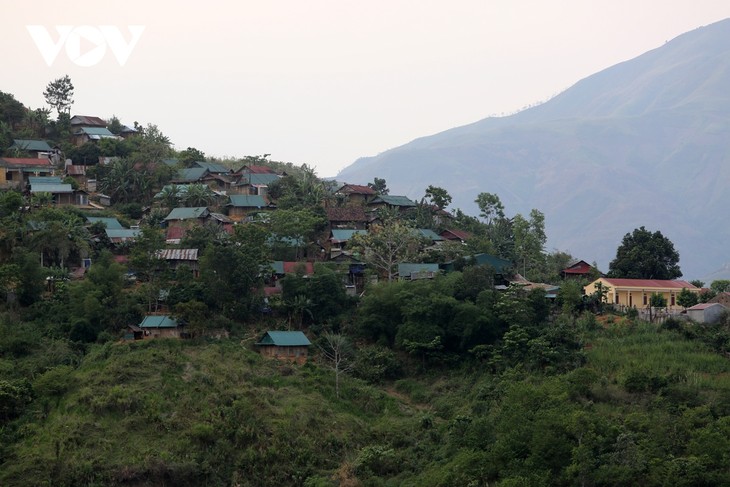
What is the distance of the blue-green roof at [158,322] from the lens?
3538 centimetres

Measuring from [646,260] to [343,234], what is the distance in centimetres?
1332

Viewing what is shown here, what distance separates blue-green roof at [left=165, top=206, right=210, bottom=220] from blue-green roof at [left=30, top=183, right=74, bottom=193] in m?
4.89

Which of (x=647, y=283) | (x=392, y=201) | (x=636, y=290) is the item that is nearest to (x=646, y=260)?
(x=647, y=283)

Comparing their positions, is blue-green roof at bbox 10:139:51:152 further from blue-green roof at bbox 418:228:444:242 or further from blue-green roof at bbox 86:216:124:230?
blue-green roof at bbox 418:228:444:242

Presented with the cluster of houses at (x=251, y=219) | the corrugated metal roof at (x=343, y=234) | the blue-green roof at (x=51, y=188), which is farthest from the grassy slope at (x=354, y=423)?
the blue-green roof at (x=51, y=188)

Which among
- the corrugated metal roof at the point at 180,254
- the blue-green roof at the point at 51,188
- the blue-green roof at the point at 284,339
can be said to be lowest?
the blue-green roof at the point at 284,339

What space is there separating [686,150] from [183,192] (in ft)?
471

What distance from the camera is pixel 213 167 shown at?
55031mm

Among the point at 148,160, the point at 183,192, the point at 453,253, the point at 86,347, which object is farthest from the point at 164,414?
the point at 148,160

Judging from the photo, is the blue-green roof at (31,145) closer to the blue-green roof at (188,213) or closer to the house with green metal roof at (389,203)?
the blue-green roof at (188,213)

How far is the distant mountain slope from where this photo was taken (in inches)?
5684

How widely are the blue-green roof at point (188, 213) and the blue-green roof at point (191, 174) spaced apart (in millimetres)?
6362

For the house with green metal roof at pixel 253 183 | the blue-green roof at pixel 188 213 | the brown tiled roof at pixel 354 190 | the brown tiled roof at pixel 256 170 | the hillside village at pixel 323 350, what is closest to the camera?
the hillside village at pixel 323 350

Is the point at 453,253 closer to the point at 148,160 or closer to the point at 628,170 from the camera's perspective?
the point at 148,160
